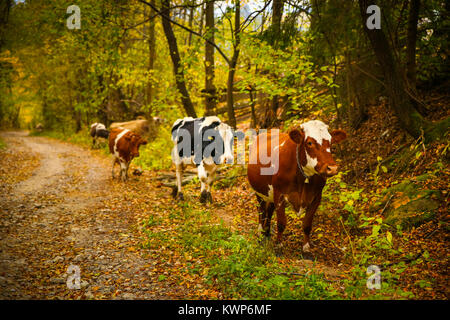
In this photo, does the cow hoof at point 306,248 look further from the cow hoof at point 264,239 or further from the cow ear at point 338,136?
the cow ear at point 338,136

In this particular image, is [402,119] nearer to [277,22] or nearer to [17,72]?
[277,22]

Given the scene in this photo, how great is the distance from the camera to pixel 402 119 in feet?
21.0

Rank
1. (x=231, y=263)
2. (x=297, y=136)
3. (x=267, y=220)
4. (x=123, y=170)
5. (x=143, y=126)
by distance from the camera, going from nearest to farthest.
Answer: (x=231, y=263) → (x=297, y=136) → (x=267, y=220) → (x=123, y=170) → (x=143, y=126)

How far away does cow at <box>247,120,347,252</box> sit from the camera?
4.24m

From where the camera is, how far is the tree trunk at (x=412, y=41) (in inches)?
258

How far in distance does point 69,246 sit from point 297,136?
4479 mm

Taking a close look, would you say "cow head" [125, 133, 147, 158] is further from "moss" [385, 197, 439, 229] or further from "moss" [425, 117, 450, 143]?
"moss" [425, 117, 450, 143]

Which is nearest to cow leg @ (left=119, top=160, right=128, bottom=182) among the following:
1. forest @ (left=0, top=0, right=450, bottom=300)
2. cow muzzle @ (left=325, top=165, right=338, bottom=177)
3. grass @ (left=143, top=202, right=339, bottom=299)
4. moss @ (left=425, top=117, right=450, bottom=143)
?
forest @ (left=0, top=0, right=450, bottom=300)

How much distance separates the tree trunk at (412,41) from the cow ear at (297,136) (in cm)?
468

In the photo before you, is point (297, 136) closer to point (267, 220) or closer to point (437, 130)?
point (267, 220)

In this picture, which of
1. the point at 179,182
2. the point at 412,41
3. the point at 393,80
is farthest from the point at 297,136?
the point at 412,41

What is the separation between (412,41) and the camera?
697 centimetres
